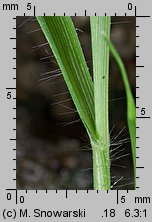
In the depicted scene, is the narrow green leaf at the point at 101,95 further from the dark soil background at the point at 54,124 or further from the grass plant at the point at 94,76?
the dark soil background at the point at 54,124

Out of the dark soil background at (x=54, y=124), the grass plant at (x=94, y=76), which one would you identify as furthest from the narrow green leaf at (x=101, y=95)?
the dark soil background at (x=54, y=124)

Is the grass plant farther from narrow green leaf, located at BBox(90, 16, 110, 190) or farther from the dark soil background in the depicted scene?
the dark soil background

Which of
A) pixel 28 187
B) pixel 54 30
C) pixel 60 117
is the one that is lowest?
pixel 28 187

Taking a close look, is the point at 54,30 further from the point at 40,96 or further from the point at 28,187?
the point at 40,96

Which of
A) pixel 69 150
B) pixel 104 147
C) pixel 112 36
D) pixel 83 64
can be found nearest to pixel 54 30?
pixel 83 64

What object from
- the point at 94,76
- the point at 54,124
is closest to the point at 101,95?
the point at 94,76

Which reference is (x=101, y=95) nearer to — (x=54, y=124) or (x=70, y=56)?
(x=70, y=56)
